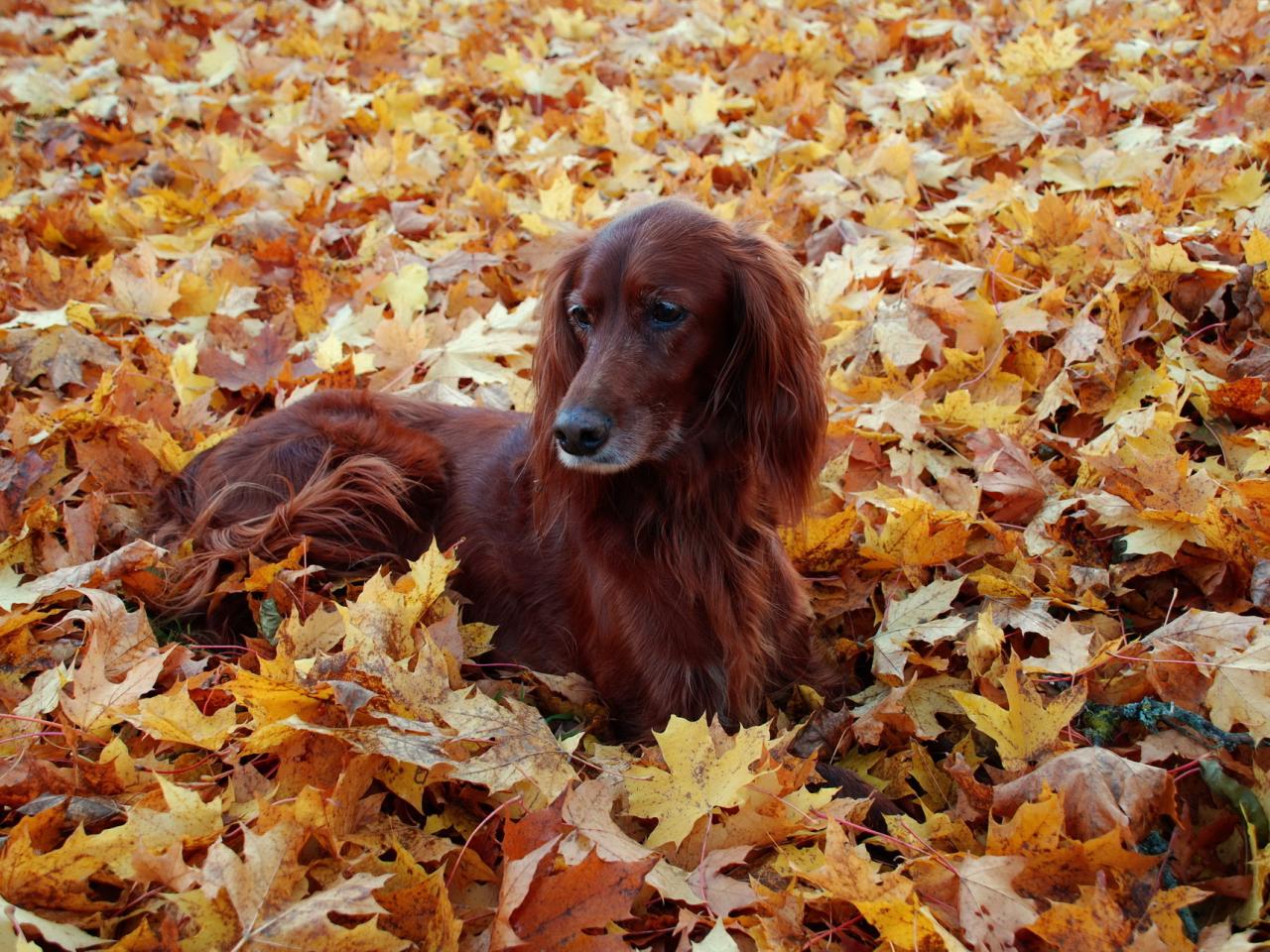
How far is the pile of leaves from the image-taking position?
4.91ft

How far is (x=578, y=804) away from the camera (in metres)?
1.64

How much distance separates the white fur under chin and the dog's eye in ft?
1.08

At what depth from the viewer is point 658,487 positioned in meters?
2.29

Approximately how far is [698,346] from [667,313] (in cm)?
10

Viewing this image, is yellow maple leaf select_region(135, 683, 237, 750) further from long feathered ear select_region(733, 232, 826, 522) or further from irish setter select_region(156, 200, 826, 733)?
long feathered ear select_region(733, 232, 826, 522)

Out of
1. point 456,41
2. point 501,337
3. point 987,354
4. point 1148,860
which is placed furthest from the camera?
point 456,41

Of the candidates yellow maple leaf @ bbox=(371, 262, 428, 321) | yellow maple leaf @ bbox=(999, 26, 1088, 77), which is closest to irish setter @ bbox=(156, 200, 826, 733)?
yellow maple leaf @ bbox=(371, 262, 428, 321)

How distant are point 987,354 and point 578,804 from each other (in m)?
1.97

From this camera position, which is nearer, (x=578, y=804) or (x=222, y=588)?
(x=578, y=804)

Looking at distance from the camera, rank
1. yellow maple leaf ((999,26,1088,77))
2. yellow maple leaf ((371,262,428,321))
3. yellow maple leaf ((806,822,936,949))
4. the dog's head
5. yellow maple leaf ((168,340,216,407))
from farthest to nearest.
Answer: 1. yellow maple leaf ((999,26,1088,77))
2. yellow maple leaf ((371,262,428,321))
3. yellow maple leaf ((168,340,216,407))
4. the dog's head
5. yellow maple leaf ((806,822,936,949))

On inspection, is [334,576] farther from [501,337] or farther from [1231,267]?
[1231,267]

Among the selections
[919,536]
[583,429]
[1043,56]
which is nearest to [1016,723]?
[919,536]

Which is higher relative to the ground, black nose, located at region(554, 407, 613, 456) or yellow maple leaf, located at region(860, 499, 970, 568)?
black nose, located at region(554, 407, 613, 456)

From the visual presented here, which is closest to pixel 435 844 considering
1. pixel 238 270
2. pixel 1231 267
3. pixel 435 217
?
pixel 1231 267
